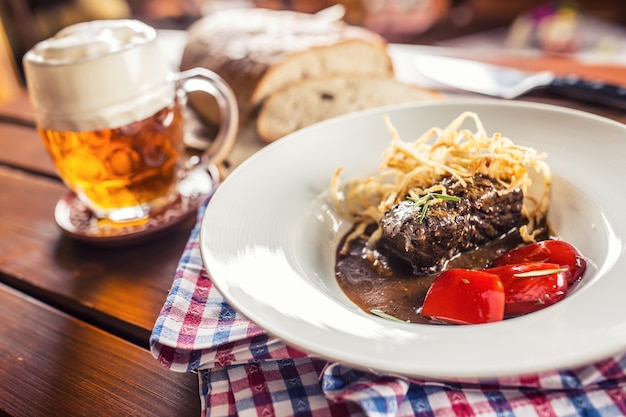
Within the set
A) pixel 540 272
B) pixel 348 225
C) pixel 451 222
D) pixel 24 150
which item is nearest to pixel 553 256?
pixel 540 272

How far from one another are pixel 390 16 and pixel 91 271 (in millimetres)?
4729

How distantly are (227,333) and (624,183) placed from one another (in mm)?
891

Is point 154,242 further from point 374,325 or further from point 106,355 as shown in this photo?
point 374,325

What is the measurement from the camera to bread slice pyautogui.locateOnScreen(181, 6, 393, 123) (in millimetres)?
2225

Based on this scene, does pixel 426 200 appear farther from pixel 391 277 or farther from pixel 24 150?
pixel 24 150

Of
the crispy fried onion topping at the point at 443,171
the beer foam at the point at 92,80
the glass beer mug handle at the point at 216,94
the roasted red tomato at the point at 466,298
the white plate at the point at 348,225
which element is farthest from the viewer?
the glass beer mug handle at the point at 216,94

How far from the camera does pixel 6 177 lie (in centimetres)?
210

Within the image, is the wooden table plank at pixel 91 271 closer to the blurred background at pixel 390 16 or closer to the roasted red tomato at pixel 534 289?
the roasted red tomato at pixel 534 289

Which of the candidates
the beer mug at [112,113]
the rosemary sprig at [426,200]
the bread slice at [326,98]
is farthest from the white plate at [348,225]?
the bread slice at [326,98]

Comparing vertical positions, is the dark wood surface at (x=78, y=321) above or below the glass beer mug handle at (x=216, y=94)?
below

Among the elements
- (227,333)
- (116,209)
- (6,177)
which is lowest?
(6,177)

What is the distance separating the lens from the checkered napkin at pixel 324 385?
2.98ft

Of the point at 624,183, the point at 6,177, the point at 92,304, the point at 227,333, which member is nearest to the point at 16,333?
the point at 92,304

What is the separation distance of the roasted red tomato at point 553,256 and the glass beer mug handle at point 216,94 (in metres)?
0.93
